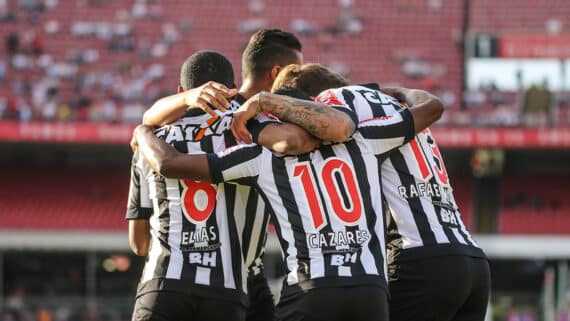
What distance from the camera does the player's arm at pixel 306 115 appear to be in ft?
14.6

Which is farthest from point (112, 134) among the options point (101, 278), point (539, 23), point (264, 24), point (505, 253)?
point (539, 23)

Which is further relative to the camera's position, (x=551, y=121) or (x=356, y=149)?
(x=551, y=121)

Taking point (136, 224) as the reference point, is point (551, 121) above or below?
below

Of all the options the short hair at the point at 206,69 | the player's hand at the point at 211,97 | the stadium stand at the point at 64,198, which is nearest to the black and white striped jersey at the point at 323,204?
the player's hand at the point at 211,97

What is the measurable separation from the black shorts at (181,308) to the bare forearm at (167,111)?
2.73ft

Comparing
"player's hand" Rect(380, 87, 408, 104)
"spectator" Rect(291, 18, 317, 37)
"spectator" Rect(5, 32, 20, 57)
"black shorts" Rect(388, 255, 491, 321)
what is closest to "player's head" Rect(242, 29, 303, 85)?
"player's hand" Rect(380, 87, 408, 104)

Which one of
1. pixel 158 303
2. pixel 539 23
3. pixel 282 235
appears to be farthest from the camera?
pixel 539 23

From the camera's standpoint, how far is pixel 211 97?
15.4 ft

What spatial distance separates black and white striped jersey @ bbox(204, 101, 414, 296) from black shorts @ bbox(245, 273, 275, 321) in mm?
902

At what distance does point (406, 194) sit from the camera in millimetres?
4977

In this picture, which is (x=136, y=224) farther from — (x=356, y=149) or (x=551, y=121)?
(x=551, y=121)

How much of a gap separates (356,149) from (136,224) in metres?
1.28

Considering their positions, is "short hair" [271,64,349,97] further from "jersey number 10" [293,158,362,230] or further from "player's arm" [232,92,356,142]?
"jersey number 10" [293,158,362,230]

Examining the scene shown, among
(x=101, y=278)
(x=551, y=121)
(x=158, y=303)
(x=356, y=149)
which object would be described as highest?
(x=356, y=149)
